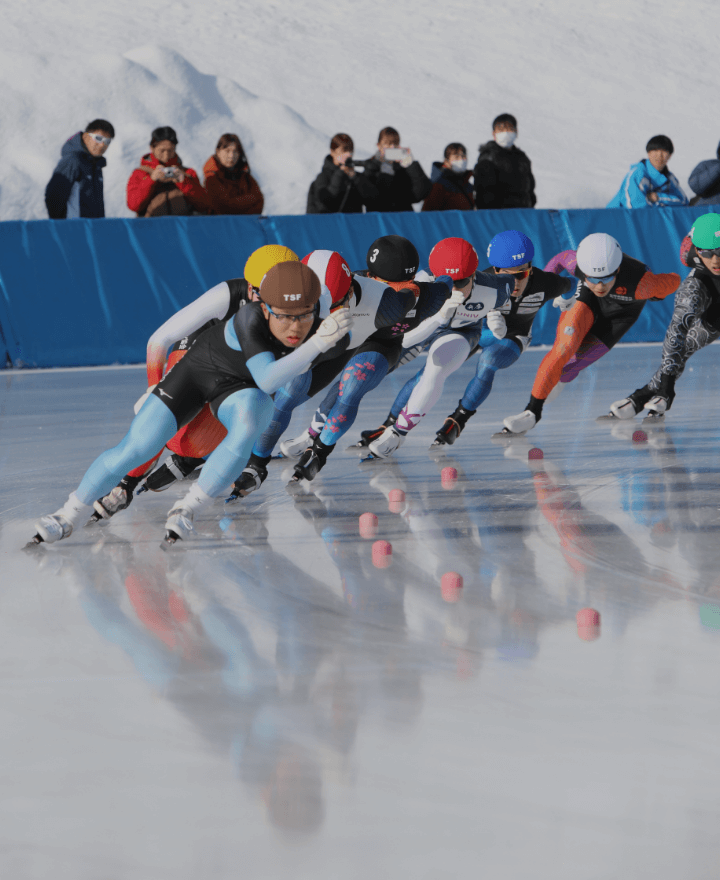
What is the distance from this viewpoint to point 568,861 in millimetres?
1779

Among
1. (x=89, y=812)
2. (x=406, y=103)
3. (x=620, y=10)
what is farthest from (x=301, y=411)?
(x=620, y=10)

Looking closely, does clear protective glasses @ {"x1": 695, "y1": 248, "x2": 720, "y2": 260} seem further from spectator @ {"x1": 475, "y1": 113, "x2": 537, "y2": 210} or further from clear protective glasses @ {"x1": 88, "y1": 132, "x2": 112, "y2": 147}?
clear protective glasses @ {"x1": 88, "y1": 132, "x2": 112, "y2": 147}

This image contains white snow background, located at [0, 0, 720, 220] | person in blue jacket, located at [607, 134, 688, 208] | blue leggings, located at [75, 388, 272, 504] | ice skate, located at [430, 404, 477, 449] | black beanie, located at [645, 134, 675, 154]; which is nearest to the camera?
blue leggings, located at [75, 388, 272, 504]

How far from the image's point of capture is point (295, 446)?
221 inches

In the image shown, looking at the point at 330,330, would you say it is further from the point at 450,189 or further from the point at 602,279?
the point at 450,189

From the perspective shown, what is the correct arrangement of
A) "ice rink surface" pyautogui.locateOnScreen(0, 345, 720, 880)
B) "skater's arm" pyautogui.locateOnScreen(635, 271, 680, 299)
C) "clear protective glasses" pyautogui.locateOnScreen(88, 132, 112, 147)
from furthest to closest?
"clear protective glasses" pyautogui.locateOnScreen(88, 132, 112, 147) → "skater's arm" pyautogui.locateOnScreen(635, 271, 680, 299) → "ice rink surface" pyautogui.locateOnScreen(0, 345, 720, 880)

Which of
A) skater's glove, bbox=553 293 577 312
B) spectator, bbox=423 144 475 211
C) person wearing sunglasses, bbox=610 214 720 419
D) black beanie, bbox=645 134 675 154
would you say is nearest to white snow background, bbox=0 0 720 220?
spectator, bbox=423 144 475 211

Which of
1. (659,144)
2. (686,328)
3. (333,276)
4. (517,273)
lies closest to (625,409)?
(686,328)

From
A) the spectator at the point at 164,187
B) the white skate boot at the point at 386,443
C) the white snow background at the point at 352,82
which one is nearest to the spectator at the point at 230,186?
the spectator at the point at 164,187

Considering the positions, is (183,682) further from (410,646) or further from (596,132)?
(596,132)

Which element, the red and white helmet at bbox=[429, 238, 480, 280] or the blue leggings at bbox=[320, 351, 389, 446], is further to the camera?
the red and white helmet at bbox=[429, 238, 480, 280]

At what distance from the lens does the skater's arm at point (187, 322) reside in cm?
439

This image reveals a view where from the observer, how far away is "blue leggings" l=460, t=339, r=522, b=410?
6.02 metres

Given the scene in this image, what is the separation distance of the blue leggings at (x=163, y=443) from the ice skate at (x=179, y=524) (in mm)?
118
